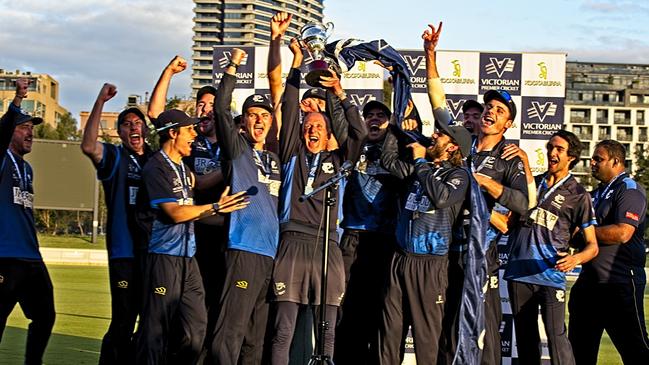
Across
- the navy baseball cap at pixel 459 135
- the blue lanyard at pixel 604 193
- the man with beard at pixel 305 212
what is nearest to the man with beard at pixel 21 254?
the man with beard at pixel 305 212

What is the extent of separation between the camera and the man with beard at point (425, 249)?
7.75 m

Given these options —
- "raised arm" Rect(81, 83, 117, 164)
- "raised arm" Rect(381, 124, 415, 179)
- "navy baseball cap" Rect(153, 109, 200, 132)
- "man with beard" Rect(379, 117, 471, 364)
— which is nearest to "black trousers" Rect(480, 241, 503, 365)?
"man with beard" Rect(379, 117, 471, 364)

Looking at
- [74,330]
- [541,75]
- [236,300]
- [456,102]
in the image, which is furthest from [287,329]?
[74,330]

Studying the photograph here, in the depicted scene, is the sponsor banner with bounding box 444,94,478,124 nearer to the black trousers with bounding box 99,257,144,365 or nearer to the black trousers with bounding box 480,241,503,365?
the black trousers with bounding box 480,241,503,365

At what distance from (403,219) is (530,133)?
12.7 feet

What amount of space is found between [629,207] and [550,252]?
1.12 m

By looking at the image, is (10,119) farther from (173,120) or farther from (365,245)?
(365,245)

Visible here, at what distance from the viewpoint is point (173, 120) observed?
782 cm

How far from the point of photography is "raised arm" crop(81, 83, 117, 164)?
8.02 meters

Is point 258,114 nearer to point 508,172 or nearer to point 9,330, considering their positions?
point 508,172

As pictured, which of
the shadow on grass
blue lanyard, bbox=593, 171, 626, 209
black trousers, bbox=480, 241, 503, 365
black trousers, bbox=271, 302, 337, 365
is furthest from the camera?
the shadow on grass

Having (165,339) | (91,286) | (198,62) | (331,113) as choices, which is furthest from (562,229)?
(198,62)

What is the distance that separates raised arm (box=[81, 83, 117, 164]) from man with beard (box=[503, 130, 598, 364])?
3527 millimetres

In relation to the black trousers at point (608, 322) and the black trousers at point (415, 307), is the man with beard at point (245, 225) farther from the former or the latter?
the black trousers at point (608, 322)
